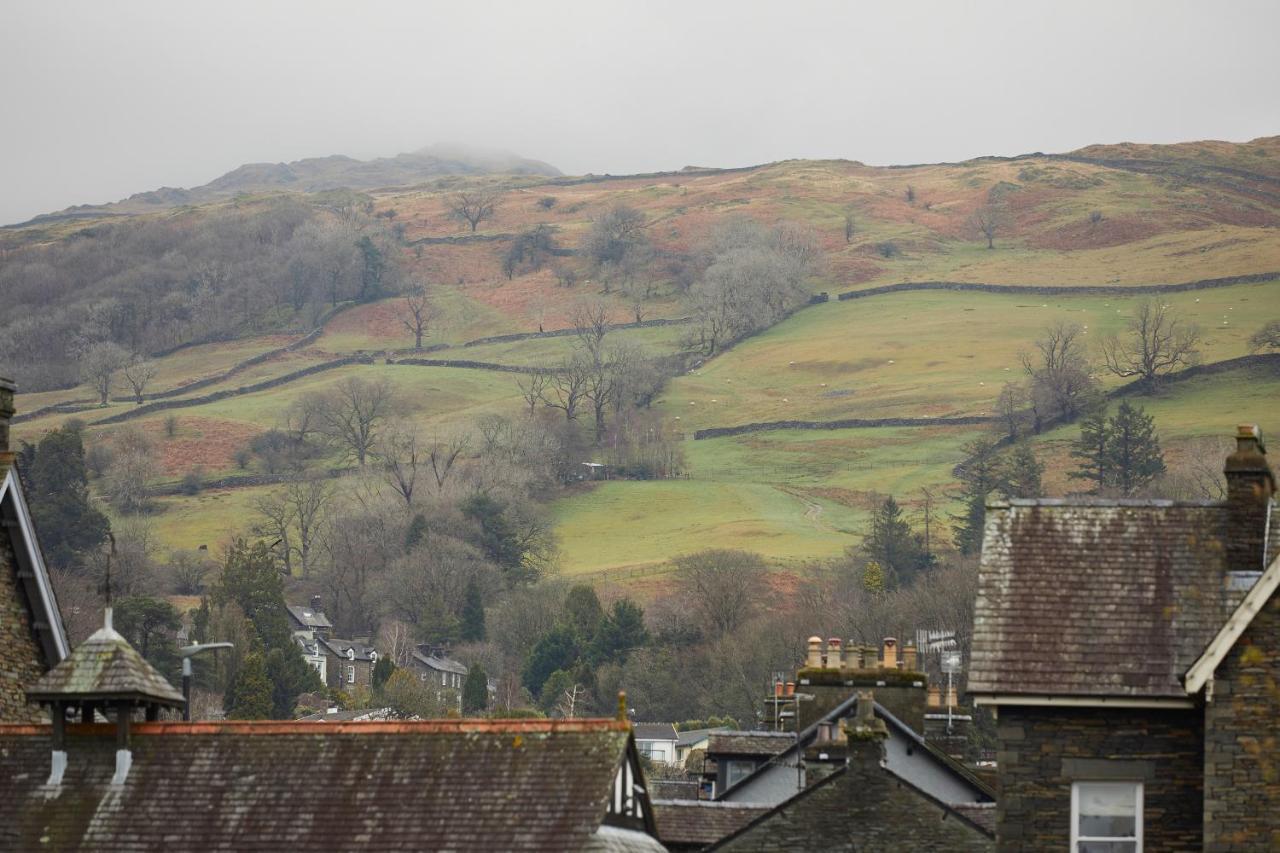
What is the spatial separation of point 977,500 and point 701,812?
452 feet

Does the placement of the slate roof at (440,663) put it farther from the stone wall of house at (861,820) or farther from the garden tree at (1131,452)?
the stone wall of house at (861,820)

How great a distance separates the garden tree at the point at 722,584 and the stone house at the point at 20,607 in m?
109

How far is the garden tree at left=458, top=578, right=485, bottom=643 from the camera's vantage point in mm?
158125

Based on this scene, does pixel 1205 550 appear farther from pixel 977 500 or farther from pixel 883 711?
pixel 977 500

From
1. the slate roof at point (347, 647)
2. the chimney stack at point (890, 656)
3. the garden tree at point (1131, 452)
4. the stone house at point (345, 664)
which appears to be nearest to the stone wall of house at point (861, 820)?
the chimney stack at point (890, 656)

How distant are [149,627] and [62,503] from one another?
50.4 metres

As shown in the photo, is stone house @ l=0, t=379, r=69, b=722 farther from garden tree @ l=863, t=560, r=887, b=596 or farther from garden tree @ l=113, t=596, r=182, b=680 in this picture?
garden tree @ l=863, t=560, r=887, b=596

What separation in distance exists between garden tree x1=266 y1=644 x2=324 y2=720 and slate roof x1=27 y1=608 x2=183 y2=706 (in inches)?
3609

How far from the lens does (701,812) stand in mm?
30094

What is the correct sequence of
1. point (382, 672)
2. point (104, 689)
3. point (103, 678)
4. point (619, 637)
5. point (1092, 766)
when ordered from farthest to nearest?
point (619, 637) < point (382, 672) < point (103, 678) < point (104, 689) < point (1092, 766)

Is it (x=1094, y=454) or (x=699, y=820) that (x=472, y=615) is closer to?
(x=1094, y=454)

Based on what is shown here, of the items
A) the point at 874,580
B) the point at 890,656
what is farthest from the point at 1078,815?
the point at 874,580

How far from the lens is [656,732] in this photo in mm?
114500

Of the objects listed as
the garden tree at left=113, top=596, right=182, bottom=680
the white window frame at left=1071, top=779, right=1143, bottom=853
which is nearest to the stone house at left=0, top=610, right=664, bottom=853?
the white window frame at left=1071, top=779, right=1143, bottom=853
